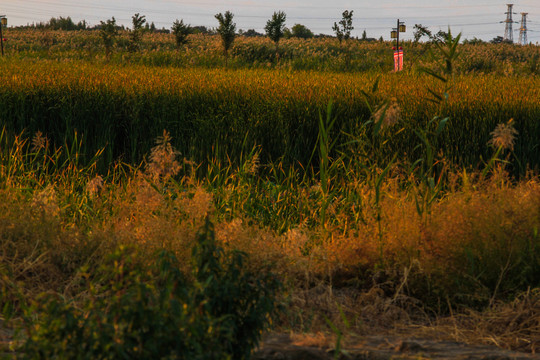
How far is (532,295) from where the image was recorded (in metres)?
3.02

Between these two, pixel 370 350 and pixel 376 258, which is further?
pixel 376 258

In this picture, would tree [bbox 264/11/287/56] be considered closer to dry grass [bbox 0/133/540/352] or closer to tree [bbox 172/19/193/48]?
tree [bbox 172/19/193/48]

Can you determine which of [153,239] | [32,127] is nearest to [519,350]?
[153,239]

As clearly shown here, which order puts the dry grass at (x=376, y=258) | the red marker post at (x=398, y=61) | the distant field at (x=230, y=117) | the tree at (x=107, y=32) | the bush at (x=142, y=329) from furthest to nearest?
the tree at (x=107, y=32)
the red marker post at (x=398, y=61)
the distant field at (x=230, y=117)
the dry grass at (x=376, y=258)
the bush at (x=142, y=329)

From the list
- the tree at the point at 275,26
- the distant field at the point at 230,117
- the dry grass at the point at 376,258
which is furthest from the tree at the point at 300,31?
the dry grass at the point at 376,258

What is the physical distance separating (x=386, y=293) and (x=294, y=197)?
1673 mm

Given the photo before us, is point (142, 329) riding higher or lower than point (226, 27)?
lower

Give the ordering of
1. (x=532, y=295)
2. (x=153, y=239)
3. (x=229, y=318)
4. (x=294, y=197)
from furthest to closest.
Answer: (x=294, y=197) → (x=153, y=239) → (x=532, y=295) → (x=229, y=318)

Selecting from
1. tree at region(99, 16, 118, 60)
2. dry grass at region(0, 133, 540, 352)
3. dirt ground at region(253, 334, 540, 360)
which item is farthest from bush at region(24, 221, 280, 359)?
tree at region(99, 16, 118, 60)

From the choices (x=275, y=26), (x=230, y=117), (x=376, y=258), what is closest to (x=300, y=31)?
(x=275, y=26)

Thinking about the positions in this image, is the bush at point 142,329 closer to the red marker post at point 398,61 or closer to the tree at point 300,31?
the red marker post at point 398,61

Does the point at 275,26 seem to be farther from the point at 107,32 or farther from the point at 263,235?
the point at 263,235

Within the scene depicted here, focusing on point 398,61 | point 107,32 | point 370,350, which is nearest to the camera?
point 370,350

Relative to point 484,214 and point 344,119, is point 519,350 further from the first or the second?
point 344,119
